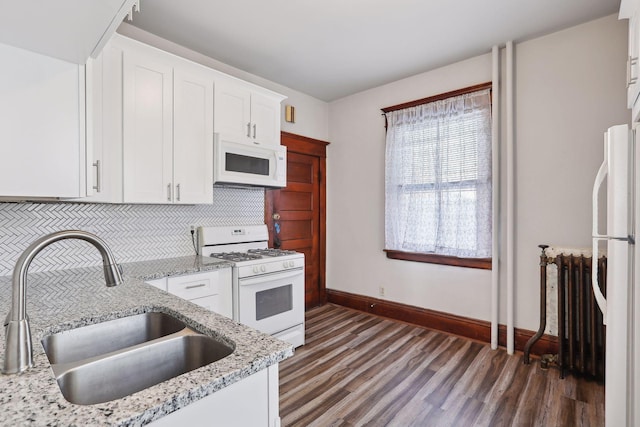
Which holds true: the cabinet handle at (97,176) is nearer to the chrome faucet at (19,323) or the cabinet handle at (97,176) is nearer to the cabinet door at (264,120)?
the cabinet door at (264,120)

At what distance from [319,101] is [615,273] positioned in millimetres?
3488

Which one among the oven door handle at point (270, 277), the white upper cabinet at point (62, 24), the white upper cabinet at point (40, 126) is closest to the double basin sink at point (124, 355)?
the white upper cabinet at point (40, 126)

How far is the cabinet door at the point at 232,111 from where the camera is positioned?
2686 millimetres

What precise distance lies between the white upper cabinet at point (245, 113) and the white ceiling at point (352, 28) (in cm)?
37

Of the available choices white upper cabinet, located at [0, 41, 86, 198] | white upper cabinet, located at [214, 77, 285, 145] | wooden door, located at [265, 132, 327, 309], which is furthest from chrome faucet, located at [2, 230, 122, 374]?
wooden door, located at [265, 132, 327, 309]

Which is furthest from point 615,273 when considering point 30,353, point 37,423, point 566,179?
point 30,353

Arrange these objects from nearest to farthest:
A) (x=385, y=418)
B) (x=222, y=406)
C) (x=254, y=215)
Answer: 1. (x=222, y=406)
2. (x=385, y=418)
3. (x=254, y=215)

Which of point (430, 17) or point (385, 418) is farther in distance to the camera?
point (430, 17)

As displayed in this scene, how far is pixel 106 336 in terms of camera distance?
3.93 ft

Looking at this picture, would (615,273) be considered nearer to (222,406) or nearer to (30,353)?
(222,406)

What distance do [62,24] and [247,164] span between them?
186 centimetres

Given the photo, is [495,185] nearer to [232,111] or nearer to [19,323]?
[232,111]

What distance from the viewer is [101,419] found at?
598 millimetres

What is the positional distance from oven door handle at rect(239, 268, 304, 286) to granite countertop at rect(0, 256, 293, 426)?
850mm
